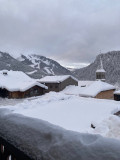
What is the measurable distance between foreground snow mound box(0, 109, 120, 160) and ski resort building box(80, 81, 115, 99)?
22947mm

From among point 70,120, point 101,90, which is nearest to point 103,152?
point 70,120

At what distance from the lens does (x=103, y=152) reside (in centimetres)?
99

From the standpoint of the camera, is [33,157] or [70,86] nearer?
[33,157]

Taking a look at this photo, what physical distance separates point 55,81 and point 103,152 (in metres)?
30.1

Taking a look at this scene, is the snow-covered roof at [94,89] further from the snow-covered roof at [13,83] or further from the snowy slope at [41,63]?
the snowy slope at [41,63]

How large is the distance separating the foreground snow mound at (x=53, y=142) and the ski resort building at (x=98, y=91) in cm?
2295

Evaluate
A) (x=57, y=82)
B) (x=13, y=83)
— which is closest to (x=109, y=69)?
(x=57, y=82)

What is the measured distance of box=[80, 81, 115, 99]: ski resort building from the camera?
24375 mm

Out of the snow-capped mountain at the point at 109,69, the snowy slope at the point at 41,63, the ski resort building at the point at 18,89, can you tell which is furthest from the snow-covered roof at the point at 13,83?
the snowy slope at the point at 41,63

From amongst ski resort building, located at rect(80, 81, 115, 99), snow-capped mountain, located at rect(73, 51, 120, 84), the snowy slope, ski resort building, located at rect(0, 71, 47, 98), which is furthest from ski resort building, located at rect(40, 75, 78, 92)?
the snowy slope

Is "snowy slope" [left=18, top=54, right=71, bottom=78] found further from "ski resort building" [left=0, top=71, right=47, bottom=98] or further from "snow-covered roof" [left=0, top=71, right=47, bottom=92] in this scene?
"ski resort building" [left=0, top=71, right=47, bottom=98]

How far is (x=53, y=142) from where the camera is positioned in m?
1.17

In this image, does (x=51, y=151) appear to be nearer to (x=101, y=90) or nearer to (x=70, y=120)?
(x=70, y=120)

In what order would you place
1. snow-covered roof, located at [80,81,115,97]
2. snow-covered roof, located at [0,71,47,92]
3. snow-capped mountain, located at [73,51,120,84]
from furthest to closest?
snow-capped mountain, located at [73,51,120,84] → snow-covered roof, located at [0,71,47,92] → snow-covered roof, located at [80,81,115,97]
